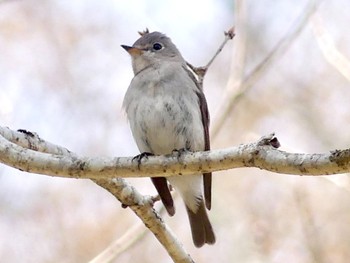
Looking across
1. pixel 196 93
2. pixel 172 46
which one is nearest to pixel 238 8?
pixel 172 46

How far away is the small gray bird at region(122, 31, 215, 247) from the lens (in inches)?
166

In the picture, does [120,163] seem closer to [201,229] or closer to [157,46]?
[201,229]

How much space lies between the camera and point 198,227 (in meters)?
4.66

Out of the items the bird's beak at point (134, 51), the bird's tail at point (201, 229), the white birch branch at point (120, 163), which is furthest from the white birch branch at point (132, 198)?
the bird's beak at point (134, 51)

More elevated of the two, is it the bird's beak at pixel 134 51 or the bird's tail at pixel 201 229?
the bird's beak at pixel 134 51

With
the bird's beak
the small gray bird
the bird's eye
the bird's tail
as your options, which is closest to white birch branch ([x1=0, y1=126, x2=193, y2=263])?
the small gray bird

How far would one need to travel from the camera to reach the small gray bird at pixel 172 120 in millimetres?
4207

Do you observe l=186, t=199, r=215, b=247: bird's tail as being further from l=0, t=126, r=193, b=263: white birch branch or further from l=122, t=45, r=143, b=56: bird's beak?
l=122, t=45, r=143, b=56: bird's beak

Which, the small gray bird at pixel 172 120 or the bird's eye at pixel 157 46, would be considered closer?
the small gray bird at pixel 172 120

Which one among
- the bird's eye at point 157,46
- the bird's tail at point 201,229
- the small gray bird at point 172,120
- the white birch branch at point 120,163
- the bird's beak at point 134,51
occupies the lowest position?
the white birch branch at point 120,163

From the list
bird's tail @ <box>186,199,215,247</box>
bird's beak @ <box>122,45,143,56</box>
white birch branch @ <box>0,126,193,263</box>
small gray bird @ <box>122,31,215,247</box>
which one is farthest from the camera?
bird's beak @ <box>122,45,143,56</box>

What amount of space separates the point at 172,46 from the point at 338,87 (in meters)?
2.85

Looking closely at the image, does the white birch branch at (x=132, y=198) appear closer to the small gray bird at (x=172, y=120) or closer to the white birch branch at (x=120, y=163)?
the white birch branch at (x=120, y=163)

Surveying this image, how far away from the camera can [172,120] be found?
4.19 m
